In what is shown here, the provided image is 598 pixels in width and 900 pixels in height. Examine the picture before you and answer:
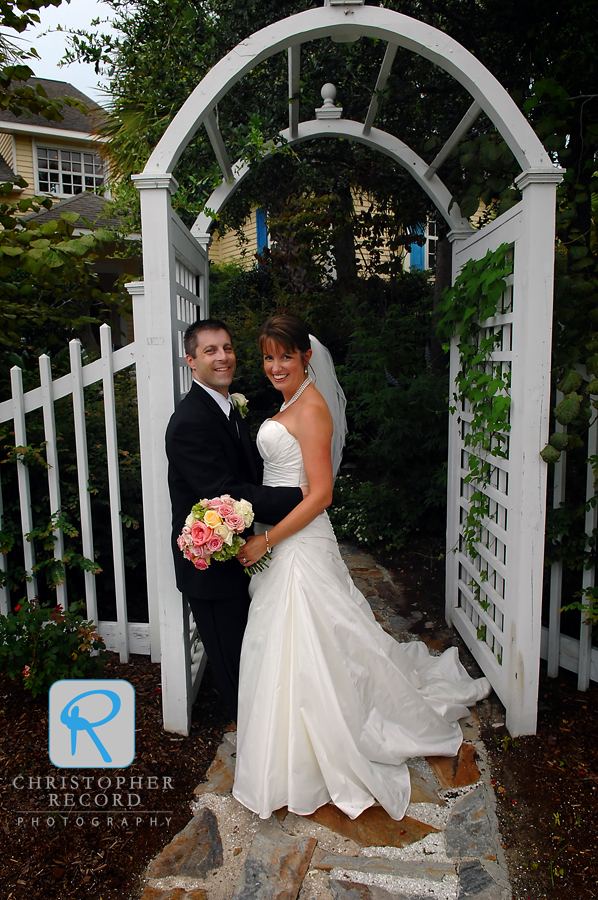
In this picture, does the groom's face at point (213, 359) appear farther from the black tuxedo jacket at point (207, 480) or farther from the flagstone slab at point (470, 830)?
the flagstone slab at point (470, 830)

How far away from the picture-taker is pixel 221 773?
2471mm

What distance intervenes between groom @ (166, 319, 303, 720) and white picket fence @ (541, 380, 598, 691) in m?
1.40

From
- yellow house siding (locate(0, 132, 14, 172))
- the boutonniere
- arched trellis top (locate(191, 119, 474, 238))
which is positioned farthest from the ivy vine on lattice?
yellow house siding (locate(0, 132, 14, 172))

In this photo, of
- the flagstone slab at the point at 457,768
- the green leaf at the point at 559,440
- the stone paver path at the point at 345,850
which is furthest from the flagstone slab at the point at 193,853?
the green leaf at the point at 559,440

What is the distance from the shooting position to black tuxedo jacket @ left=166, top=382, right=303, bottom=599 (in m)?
2.32

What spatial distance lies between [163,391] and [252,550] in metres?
0.80

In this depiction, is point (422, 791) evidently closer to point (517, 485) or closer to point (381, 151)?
point (517, 485)

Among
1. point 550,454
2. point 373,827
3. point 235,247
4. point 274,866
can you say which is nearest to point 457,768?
point 373,827

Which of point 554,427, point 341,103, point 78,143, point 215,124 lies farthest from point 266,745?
point 78,143

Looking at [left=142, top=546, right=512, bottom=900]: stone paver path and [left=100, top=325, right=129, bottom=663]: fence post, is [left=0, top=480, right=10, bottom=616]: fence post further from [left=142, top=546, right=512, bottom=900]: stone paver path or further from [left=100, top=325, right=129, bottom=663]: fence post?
[left=142, top=546, right=512, bottom=900]: stone paver path

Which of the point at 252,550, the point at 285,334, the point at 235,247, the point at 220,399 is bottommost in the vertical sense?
the point at 252,550

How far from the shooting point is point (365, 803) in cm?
220

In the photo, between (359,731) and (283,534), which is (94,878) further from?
(283,534)

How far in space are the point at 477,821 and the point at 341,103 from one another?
4860 mm
